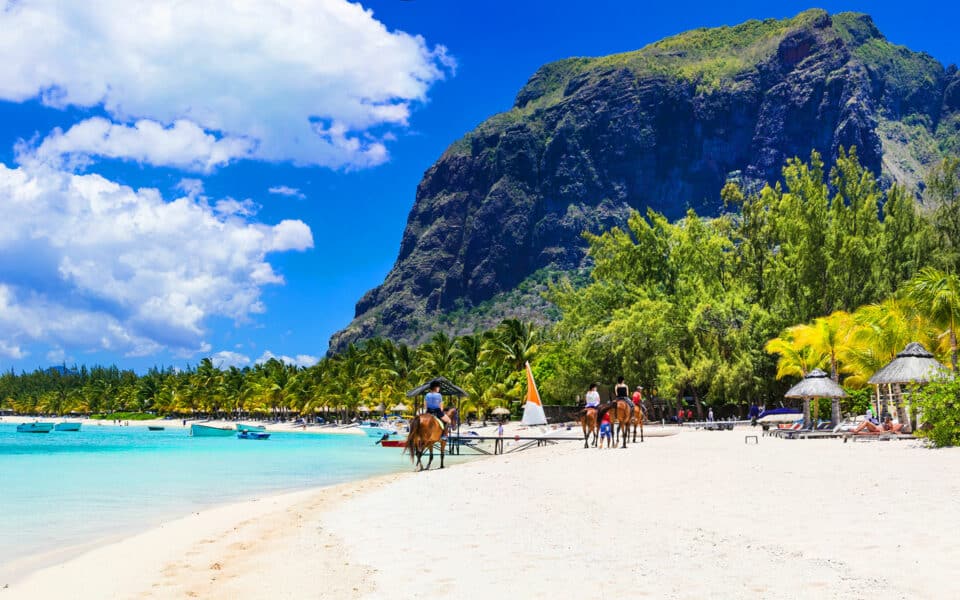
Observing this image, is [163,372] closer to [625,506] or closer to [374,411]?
[374,411]

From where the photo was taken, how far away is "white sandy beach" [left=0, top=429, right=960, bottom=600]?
8.04 metres

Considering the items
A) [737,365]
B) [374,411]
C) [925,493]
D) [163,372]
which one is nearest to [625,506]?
[925,493]

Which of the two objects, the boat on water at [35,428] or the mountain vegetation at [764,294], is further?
the boat on water at [35,428]

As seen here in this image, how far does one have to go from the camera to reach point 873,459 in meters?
20.0

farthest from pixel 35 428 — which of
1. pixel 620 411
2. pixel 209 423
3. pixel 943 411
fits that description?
pixel 943 411

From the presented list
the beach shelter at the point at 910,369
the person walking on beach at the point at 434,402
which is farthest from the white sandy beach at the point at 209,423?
the beach shelter at the point at 910,369

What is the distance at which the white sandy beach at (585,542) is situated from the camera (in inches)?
316

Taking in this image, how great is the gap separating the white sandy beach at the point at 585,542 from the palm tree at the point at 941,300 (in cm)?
995

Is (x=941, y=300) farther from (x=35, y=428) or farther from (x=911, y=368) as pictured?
(x=35, y=428)

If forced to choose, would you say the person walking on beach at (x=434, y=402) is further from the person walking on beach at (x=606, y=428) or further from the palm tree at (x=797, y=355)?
the palm tree at (x=797, y=355)

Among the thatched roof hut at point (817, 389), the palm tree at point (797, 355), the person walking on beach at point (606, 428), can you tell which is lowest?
the person walking on beach at point (606, 428)

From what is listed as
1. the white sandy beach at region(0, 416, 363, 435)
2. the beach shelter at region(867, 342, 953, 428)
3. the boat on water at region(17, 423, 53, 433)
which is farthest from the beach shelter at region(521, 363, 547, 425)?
the boat on water at region(17, 423, 53, 433)

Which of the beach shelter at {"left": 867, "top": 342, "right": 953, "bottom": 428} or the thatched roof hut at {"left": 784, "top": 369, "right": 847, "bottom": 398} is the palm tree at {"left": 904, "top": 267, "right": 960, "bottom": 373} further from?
the thatched roof hut at {"left": 784, "top": 369, "right": 847, "bottom": 398}

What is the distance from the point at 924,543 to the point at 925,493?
444 cm
